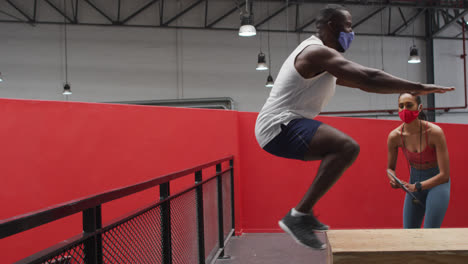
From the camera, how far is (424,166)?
298 cm

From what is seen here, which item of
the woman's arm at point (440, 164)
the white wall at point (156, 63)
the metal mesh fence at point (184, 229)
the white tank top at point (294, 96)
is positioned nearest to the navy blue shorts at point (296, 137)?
the white tank top at point (294, 96)

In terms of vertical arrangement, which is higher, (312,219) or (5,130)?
(5,130)

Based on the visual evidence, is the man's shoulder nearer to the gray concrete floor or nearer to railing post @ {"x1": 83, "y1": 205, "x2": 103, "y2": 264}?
railing post @ {"x1": 83, "y1": 205, "x2": 103, "y2": 264}

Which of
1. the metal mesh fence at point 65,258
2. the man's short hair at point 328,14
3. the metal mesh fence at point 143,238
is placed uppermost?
the man's short hair at point 328,14

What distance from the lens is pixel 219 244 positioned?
12.3ft

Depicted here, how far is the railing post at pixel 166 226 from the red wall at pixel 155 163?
6.36 ft

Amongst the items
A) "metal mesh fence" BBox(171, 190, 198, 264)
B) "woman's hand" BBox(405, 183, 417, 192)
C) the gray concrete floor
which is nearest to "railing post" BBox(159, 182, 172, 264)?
"metal mesh fence" BBox(171, 190, 198, 264)

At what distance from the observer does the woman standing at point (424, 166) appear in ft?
9.23

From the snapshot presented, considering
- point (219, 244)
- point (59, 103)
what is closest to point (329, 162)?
point (219, 244)

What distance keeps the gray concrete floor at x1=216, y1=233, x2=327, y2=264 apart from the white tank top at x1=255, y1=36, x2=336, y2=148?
8.23 ft

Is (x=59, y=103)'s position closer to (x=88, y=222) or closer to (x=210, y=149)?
(x=210, y=149)

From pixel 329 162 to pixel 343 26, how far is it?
655mm

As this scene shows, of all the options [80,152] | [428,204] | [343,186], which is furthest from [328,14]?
[343,186]

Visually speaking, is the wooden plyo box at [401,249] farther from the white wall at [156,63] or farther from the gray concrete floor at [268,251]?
the white wall at [156,63]
